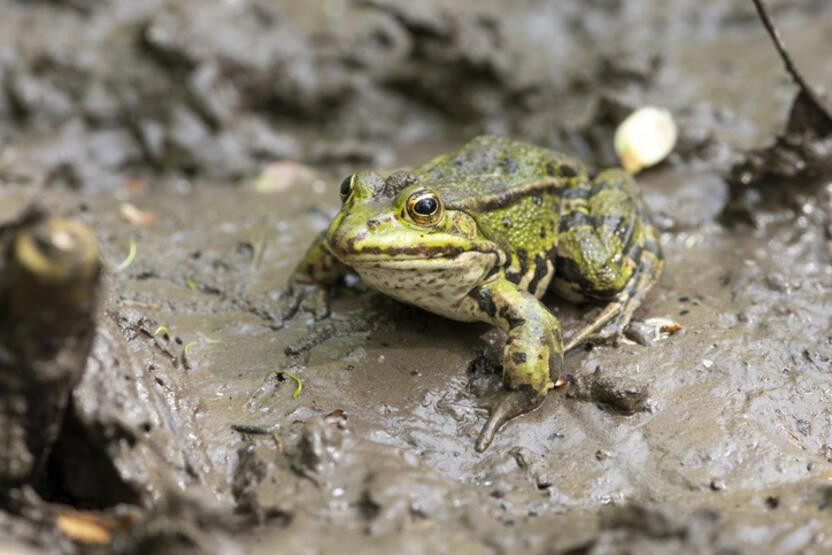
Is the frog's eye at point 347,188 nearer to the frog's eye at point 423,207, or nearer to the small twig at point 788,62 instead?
the frog's eye at point 423,207

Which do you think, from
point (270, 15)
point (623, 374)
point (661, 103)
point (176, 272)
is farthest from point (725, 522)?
point (270, 15)

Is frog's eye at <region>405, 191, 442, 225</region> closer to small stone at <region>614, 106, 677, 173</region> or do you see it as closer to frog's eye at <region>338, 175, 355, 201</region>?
frog's eye at <region>338, 175, 355, 201</region>

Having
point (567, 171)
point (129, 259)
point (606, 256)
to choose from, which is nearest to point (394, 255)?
point (606, 256)

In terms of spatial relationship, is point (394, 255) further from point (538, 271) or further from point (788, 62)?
point (788, 62)

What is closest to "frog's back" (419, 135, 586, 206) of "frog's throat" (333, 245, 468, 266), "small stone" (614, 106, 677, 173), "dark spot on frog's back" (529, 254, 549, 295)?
"frog's throat" (333, 245, 468, 266)

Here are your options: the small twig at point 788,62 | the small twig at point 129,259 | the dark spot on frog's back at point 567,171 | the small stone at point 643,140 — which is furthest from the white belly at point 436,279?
the small twig at point 788,62

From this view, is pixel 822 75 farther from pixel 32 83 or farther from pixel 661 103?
pixel 32 83
